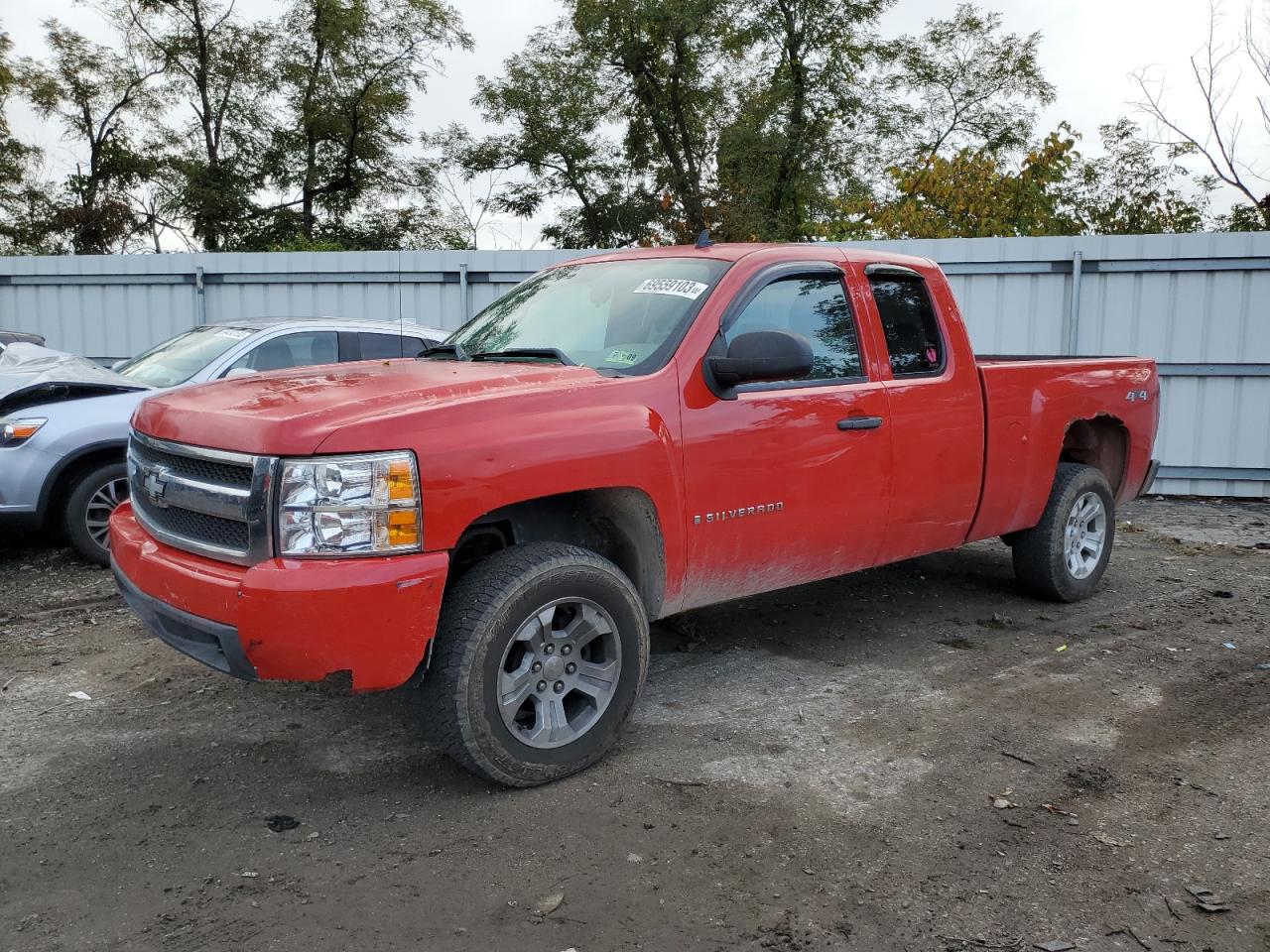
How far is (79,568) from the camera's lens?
708cm

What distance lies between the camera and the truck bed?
5559 millimetres

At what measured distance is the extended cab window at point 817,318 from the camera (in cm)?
461

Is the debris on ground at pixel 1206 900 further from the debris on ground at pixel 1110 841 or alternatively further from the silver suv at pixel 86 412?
the silver suv at pixel 86 412

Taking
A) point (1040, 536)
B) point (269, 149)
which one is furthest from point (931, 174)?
point (1040, 536)

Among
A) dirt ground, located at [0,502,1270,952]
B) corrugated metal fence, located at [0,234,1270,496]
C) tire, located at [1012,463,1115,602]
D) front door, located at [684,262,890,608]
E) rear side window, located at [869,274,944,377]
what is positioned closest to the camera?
dirt ground, located at [0,502,1270,952]

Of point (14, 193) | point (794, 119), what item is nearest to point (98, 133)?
point (14, 193)

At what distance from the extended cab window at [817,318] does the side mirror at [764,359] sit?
401 millimetres

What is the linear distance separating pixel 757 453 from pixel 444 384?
1.30m

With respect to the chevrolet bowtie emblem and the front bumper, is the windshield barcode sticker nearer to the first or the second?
the front bumper

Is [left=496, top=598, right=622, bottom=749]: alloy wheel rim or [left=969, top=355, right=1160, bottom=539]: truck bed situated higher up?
[left=969, top=355, right=1160, bottom=539]: truck bed

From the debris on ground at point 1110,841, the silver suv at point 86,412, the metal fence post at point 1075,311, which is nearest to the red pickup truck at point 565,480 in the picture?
the debris on ground at point 1110,841

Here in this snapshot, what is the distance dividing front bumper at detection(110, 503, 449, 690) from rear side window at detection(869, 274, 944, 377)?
2659mm

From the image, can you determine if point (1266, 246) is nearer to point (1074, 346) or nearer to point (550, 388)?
point (1074, 346)

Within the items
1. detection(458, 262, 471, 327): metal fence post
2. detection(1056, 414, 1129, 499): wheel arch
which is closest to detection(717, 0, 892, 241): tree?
detection(458, 262, 471, 327): metal fence post
